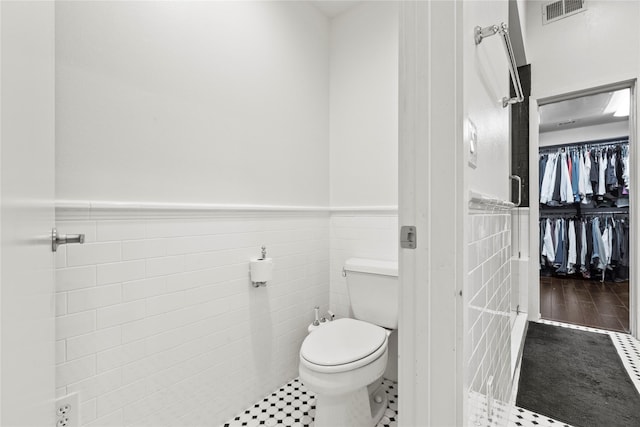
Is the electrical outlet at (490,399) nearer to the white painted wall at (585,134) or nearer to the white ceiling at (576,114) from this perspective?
the white ceiling at (576,114)

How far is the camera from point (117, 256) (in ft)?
3.58

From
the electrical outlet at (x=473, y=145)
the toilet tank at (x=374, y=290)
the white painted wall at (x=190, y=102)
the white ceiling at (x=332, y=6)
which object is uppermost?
the white ceiling at (x=332, y=6)

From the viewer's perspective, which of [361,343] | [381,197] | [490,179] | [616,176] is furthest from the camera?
[616,176]

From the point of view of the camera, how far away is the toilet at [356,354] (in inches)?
48.4

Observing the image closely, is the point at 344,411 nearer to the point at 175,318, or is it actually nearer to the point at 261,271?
the point at 261,271

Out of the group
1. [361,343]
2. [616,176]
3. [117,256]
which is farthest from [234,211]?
[616,176]

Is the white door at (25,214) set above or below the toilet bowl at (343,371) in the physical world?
above

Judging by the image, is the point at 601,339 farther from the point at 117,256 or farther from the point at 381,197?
the point at 117,256

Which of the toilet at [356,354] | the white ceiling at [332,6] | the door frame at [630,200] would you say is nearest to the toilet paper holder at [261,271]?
the toilet at [356,354]

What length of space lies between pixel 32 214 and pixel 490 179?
114 centimetres

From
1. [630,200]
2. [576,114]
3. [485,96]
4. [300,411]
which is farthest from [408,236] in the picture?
[576,114]

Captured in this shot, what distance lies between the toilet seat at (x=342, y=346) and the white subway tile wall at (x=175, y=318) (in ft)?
1.18

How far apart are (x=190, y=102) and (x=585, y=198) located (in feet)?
16.8

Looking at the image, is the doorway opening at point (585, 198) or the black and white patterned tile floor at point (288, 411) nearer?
the black and white patterned tile floor at point (288, 411)
